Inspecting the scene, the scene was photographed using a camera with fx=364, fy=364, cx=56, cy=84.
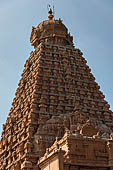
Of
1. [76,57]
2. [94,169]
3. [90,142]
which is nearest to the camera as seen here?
[94,169]

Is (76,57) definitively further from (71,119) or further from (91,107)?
(71,119)

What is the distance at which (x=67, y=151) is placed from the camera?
30.4 meters

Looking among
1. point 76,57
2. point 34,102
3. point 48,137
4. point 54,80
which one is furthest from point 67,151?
point 76,57

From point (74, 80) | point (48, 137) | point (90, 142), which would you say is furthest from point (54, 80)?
point (90, 142)

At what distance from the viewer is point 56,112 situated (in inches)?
1655

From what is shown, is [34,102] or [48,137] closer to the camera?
[48,137]

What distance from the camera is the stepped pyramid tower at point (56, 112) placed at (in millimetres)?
31484

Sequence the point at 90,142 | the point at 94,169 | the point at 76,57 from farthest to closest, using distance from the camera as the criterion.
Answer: the point at 76,57, the point at 90,142, the point at 94,169

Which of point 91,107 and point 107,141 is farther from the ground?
point 91,107

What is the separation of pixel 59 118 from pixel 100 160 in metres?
10.8

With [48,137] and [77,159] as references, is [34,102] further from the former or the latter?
[77,159]

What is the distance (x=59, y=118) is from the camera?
132ft

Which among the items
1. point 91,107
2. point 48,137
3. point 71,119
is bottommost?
point 48,137

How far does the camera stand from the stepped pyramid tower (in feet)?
103
